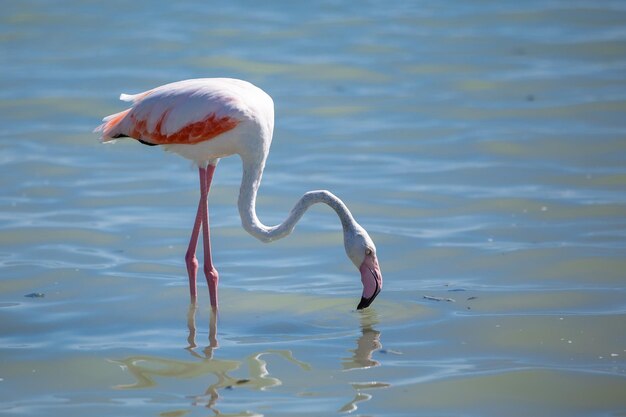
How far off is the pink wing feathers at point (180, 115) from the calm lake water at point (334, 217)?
119 cm

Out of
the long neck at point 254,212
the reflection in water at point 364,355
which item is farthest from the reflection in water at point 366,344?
the long neck at point 254,212

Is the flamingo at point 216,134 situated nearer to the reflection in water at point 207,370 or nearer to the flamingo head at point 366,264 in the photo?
the flamingo head at point 366,264

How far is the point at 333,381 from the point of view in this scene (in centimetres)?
663

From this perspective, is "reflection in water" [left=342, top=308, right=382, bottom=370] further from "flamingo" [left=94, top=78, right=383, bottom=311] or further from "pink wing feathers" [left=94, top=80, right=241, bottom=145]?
"pink wing feathers" [left=94, top=80, right=241, bottom=145]

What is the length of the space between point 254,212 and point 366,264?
3.08 feet

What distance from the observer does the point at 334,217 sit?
416 inches

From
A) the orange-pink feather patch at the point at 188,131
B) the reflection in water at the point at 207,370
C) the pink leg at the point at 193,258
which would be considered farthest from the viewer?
the pink leg at the point at 193,258

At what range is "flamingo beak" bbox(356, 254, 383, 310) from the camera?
7555 millimetres

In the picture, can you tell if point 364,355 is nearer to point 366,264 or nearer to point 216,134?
point 366,264

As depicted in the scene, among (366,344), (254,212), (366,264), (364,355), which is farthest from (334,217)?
(364,355)

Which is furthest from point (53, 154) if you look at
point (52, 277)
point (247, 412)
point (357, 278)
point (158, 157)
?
point (247, 412)

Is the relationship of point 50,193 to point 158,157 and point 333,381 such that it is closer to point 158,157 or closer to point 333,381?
point 158,157

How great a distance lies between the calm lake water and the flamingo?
591mm

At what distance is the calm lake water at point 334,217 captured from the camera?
6.67 m
